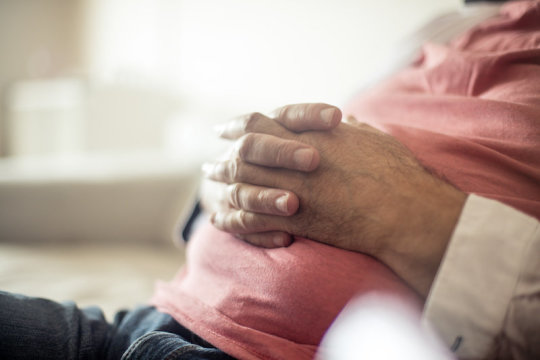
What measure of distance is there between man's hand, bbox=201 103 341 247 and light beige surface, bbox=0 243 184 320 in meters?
0.36

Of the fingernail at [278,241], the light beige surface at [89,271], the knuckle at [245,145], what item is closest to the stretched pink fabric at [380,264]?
the fingernail at [278,241]

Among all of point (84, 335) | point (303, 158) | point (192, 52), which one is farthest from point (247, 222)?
point (192, 52)

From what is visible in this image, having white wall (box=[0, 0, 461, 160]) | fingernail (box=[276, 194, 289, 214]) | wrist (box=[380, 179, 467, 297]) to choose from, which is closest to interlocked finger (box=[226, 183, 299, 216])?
fingernail (box=[276, 194, 289, 214])

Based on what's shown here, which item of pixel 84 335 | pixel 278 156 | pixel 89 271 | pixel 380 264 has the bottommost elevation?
pixel 89 271

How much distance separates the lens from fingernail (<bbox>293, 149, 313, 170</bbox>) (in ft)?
1.55

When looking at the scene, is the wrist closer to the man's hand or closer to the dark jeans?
the man's hand

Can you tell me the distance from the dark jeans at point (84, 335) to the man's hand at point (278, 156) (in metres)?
0.15

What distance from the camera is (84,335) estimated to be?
0.52 meters

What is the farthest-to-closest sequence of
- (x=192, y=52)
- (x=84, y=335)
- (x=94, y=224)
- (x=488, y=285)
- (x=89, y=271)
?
(x=192, y=52) < (x=94, y=224) < (x=89, y=271) < (x=84, y=335) < (x=488, y=285)

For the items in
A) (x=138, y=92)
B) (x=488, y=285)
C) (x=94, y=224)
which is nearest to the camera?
(x=488, y=285)

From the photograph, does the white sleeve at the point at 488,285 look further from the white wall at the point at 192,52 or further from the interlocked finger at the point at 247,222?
the white wall at the point at 192,52

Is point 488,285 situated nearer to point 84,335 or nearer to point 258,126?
point 258,126

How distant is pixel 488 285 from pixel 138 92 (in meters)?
2.87

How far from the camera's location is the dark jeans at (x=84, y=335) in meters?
0.44
